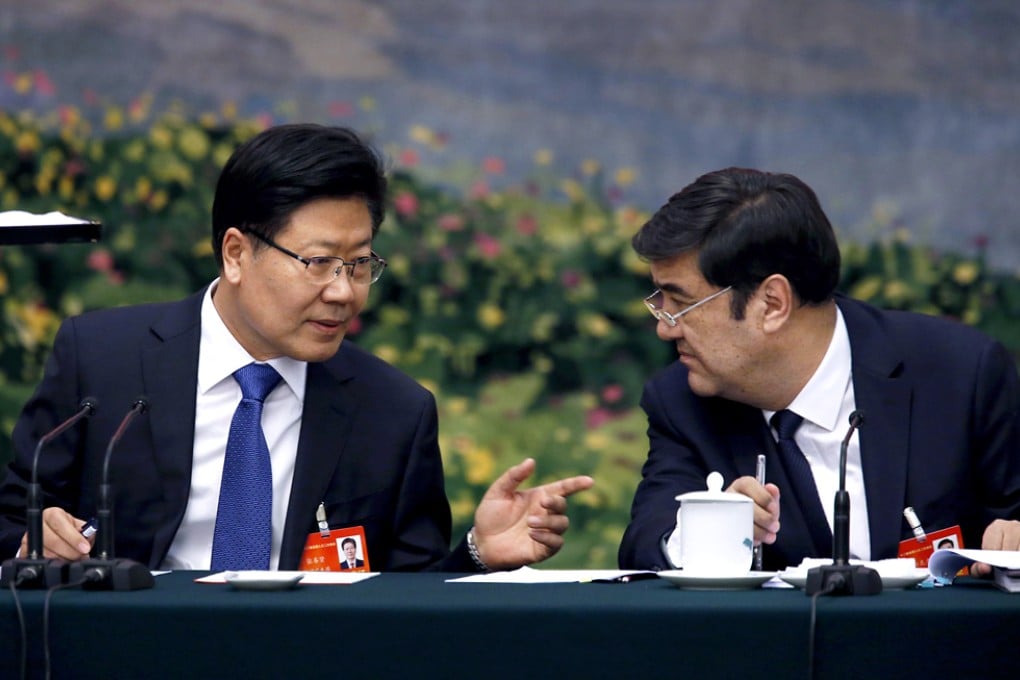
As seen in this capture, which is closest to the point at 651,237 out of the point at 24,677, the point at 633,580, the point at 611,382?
the point at 633,580

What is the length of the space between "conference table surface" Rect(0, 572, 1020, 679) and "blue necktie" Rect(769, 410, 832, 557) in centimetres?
73

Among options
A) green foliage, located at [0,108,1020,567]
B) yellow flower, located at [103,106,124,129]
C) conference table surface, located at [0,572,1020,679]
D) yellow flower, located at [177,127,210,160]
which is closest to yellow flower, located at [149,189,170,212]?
green foliage, located at [0,108,1020,567]

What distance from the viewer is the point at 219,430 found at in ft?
9.16

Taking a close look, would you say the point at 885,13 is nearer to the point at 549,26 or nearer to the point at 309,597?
the point at 549,26

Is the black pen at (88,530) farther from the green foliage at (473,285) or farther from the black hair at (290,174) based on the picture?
the green foliage at (473,285)

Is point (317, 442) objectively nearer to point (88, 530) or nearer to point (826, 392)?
point (88, 530)

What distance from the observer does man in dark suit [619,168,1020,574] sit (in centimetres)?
271

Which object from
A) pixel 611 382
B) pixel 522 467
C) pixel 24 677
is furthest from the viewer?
pixel 611 382

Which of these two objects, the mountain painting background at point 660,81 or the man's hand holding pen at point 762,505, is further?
the mountain painting background at point 660,81

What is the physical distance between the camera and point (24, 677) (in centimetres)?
191

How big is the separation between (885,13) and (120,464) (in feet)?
9.67

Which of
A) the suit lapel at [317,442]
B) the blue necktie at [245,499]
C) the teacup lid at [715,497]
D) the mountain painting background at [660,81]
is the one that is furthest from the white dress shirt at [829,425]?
the mountain painting background at [660,81]

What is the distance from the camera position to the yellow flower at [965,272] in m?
4.54

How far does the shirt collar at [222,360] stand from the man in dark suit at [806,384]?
0.73m
